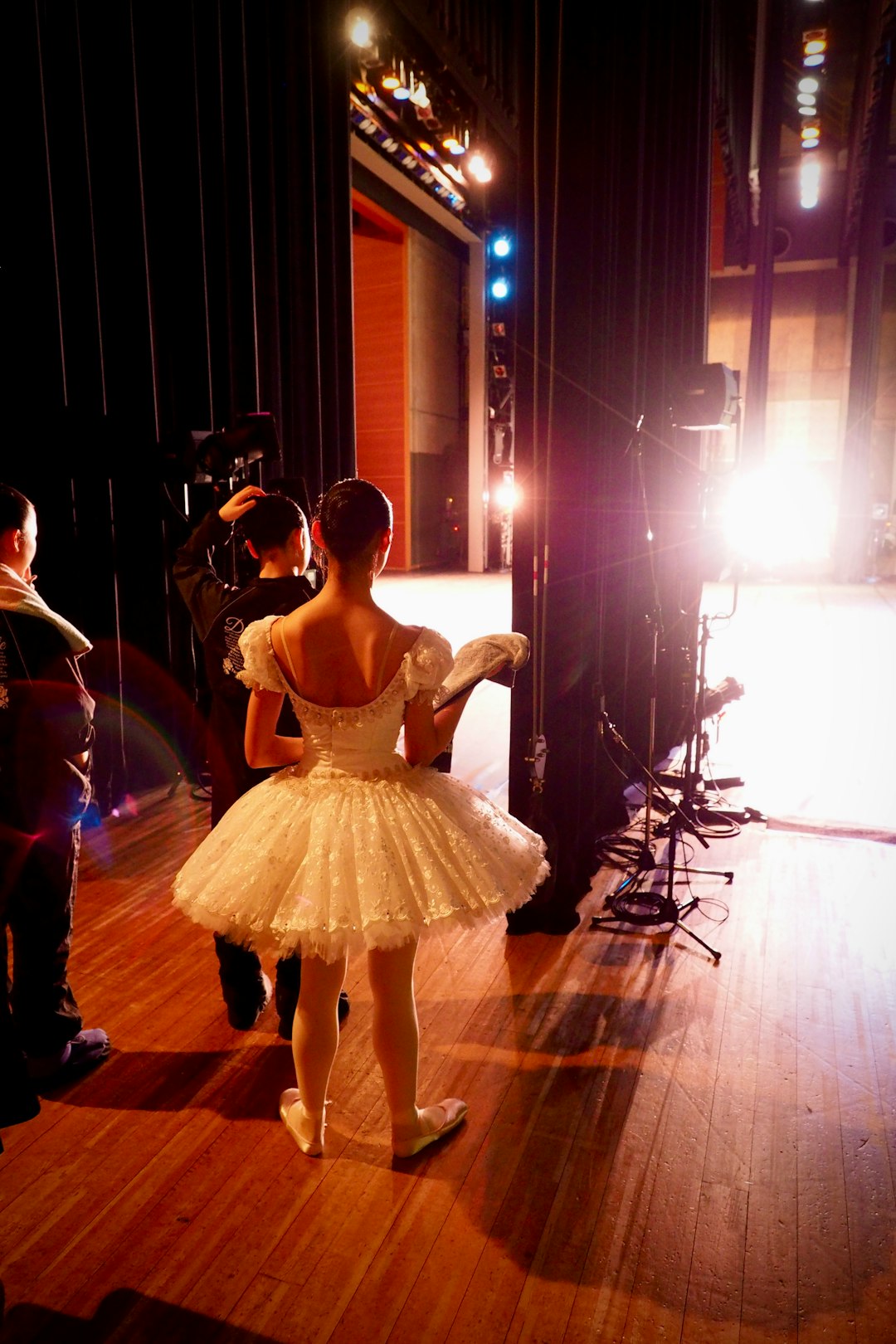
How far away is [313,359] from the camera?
557cm

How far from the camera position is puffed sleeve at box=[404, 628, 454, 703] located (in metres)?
1.71

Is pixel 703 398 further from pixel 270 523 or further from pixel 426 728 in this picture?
pixel 426 728

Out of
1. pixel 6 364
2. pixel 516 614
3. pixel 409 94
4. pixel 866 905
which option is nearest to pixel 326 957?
pixel 516 614

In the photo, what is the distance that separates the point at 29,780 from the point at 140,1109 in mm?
846

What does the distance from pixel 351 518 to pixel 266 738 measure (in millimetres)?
468

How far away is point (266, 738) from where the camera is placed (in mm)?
1838

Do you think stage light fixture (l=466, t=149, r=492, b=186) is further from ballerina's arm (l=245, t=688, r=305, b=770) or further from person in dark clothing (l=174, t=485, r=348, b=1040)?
ballerina's arm (l=245, t=688, r=305, b=770)

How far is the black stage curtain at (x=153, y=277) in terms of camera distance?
3961 millimetres

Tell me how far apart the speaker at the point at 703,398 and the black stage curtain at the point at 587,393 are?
0.12 m

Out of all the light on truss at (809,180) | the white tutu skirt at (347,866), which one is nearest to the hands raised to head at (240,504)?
the white tutu skirt at (347,866)

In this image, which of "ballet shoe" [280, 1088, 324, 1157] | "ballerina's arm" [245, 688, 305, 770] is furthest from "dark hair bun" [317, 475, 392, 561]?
"ballet shoe" [280, 1088, 324, 1157]

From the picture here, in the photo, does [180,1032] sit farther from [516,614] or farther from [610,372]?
[610,372]

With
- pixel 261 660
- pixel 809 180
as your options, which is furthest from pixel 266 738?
pixel 809 180

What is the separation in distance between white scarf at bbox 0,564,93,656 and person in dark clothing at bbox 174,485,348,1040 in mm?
315
